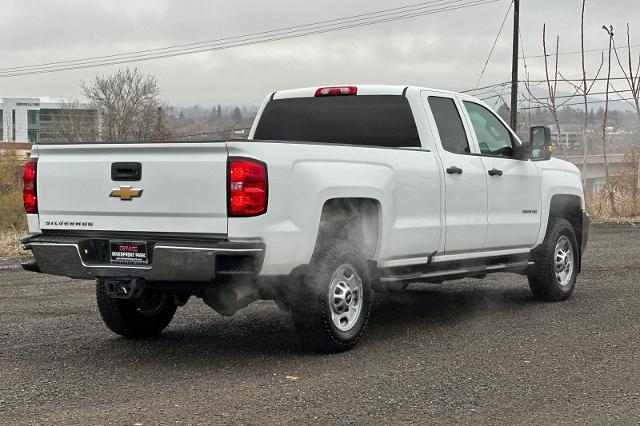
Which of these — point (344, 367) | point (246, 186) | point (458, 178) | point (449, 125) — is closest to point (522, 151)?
point (449, 125)

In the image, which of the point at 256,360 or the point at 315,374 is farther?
the point at 256,360

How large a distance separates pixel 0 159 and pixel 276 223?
79.2ft

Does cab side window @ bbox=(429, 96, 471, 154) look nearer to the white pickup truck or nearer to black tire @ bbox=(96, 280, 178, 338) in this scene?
the white pickup truck

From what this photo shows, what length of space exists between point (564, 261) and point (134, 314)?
4.69m

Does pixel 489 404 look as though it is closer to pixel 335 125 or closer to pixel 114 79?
pixel 335 125

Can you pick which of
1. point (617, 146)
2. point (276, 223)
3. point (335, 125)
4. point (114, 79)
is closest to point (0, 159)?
point (617, 146)

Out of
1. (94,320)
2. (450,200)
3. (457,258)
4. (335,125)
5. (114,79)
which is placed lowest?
(94,320)

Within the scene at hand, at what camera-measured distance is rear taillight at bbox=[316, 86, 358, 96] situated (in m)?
8.50

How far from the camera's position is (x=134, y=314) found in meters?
7.71

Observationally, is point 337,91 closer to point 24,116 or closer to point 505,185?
point 505,185

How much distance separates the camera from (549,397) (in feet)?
18.2

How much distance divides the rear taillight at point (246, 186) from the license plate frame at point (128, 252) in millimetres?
697

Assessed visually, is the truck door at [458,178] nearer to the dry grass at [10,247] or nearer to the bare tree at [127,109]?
the dry grass at [10,247]

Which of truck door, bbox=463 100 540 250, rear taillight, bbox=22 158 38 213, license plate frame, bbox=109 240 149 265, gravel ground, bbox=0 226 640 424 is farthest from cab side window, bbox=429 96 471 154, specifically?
rear taillight, bbox=22 158 38 213
